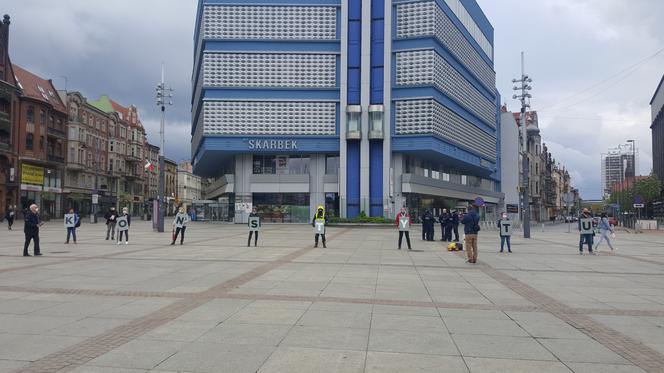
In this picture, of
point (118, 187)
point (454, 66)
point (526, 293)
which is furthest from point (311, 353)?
point (118, 187)

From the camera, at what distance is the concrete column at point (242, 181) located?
176 feet

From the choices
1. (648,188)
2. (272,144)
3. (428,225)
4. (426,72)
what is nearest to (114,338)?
(428,225)

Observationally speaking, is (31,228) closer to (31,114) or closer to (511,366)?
(511,366)

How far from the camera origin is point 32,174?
58938mm

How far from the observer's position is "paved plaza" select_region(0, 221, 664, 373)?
539 centimetres

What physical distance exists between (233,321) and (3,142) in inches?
2267

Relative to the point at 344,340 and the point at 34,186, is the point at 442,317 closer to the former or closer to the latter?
the point at 344,340

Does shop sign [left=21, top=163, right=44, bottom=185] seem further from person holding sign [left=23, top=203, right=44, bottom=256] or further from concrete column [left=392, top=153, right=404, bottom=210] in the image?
person holding sign [left=23, top=203, right=44, bottom=256]

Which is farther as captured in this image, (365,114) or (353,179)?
(353,179)

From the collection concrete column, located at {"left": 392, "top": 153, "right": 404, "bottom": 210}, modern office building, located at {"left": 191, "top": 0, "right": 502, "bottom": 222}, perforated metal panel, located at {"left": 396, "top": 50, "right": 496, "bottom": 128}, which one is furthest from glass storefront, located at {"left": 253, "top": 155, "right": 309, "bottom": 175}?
perforated metal panel, located at {"left": 396, "top": 50, "right": 496, "bottom": 128}

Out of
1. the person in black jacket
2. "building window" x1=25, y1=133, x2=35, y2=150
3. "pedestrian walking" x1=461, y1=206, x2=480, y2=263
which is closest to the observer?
"pedestrian walking" x1=461, y1=206, x2=480, y2=263

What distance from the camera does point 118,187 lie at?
87250 millimetres

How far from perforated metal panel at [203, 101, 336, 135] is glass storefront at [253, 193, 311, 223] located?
6.84 metres

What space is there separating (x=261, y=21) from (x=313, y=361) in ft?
168
